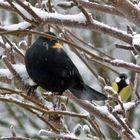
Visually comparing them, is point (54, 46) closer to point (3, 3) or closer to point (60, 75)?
point (60, 75)

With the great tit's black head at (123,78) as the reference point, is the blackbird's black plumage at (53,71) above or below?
below

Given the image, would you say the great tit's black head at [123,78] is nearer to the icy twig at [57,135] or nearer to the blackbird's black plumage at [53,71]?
the icy twig at [57,135]

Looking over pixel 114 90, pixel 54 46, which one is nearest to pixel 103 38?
pixel 54 46

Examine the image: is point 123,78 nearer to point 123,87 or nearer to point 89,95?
point 123,87

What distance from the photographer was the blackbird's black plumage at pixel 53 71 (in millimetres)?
1963

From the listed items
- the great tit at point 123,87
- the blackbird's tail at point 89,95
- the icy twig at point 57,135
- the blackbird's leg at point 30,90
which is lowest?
the blackbird's tail at point 89,95

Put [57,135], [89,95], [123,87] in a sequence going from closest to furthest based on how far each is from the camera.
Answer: [57,135] < [123,87] < [89,95]

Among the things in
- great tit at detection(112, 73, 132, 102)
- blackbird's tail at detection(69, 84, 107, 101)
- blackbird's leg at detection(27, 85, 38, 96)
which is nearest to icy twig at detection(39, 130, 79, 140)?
great tit at detection(112, 73, 132, 102)

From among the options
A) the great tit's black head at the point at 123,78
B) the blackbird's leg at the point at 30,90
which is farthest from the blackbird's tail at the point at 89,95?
the great tit's black head at the point at 123,78

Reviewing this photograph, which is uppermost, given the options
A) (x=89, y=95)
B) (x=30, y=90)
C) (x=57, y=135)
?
(x=57, y=135)

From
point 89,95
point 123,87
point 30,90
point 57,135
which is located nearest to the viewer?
point 57,135

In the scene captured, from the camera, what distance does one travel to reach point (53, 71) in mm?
2059

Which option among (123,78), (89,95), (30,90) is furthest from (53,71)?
(123,78)

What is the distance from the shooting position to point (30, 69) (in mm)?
1926
